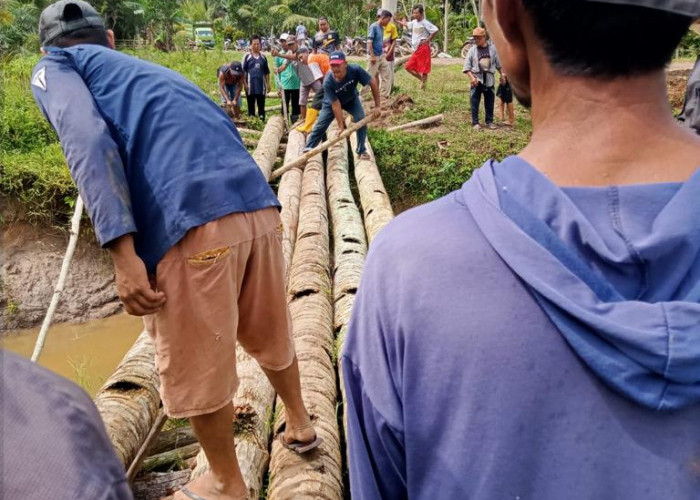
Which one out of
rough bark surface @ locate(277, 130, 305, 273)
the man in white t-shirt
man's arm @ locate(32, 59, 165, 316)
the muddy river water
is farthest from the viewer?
the man in white t-shirt

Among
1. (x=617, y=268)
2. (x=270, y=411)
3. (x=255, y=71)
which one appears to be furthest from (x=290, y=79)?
(x=617, y=268)

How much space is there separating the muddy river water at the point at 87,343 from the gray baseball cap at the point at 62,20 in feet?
18.5

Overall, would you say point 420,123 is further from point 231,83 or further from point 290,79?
point 231,83

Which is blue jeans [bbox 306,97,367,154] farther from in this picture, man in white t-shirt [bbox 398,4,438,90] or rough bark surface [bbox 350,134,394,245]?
man in white t-shirt [bbox 398,4,438,90]

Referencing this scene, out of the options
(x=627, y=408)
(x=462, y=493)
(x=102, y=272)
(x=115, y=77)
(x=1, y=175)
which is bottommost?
(x=102, y=272)

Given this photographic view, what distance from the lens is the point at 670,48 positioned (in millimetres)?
897

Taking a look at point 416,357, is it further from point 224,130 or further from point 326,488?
point 326,488

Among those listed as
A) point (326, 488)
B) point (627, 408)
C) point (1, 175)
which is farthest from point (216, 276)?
point (1, 175)

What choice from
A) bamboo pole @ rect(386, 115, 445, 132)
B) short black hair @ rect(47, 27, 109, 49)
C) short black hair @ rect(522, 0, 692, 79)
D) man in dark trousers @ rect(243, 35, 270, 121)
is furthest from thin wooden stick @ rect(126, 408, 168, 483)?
man in dark trousers @ rect(243, 35, 270, 121)

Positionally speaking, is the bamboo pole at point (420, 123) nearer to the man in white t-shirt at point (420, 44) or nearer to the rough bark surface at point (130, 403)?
the man in white t-shirt at point (420, 44)

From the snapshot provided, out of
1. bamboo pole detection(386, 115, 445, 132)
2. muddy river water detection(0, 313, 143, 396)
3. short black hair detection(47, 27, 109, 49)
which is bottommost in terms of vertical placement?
muddy river water detection(0, 313, 143, 396)

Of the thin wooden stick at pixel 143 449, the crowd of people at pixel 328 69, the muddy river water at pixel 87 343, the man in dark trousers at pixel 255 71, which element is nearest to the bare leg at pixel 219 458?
the thin wooden stick at pixel 143 449

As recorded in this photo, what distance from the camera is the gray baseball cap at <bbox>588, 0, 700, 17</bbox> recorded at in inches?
32.5

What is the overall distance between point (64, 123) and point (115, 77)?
0.27 metres
